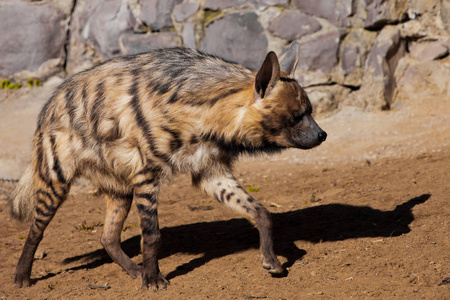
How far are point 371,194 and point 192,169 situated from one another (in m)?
1.79

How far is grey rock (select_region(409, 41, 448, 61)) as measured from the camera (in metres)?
6.77

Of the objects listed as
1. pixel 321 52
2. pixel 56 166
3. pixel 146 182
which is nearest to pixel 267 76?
pixel 146 182

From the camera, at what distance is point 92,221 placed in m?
5.34

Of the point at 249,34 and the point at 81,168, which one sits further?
the point at 249,34

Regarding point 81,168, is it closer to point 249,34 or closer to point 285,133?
point 285,133

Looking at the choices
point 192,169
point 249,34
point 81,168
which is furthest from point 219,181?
point 249,34

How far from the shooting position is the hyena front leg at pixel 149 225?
3771 millimetres

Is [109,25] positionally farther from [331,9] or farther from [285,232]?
[285,232]

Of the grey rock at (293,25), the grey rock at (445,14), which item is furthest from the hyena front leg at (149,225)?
the grey rock at (445,14)

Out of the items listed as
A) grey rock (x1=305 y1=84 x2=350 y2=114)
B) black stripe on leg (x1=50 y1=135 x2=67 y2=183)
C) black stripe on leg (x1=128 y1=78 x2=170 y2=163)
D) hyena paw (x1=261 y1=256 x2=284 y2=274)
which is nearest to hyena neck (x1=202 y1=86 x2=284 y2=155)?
black stripe on leg (x1=128 y1=78 x2=170 y2=163)

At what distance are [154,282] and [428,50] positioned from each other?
457 cm

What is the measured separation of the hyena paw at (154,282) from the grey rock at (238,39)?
384cm

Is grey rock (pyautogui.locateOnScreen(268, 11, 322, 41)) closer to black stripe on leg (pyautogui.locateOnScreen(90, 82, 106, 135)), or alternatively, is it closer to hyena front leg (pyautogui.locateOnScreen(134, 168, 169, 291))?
black stripe on leg (pyautogui.locateOnScreen(90, 82, 106, 135))

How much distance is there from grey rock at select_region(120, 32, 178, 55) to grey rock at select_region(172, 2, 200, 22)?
0.21m
